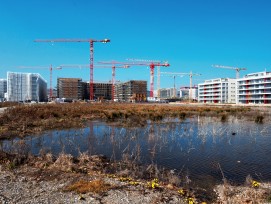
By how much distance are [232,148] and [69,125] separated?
16931 mm

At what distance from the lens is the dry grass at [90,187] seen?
24.1ft

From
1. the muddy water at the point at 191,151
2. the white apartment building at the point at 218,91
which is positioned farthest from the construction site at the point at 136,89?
the muddy water at the point at 191,151

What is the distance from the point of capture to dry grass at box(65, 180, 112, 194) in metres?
7.34

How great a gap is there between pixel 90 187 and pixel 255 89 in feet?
365

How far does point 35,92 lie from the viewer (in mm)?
163500

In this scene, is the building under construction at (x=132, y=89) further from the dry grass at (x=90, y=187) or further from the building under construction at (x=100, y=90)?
the dry grass at (x=90, y=187)

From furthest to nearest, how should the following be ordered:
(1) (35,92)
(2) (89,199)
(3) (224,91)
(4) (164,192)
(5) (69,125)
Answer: (1) (35,92) → (3) (224,91) → (5) (69,125) → (4) (164,192) → (2) (89,199)

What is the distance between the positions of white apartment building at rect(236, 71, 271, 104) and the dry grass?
10451cm

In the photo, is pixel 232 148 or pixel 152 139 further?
pixel 152 139

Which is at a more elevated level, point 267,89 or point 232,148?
point 267,89

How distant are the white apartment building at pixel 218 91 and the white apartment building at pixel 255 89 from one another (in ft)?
61.5

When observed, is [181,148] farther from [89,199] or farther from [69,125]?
A: [69,125]

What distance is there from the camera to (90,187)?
7.49 metres

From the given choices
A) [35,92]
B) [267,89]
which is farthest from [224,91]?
[35,92]
